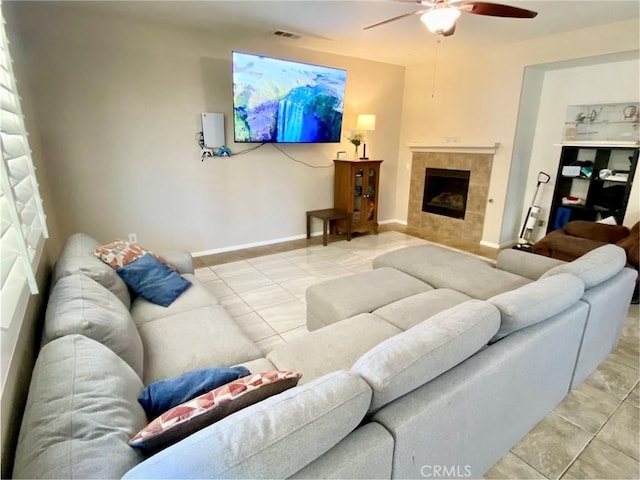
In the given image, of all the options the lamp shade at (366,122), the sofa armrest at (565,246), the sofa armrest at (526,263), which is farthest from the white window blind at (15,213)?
the sofa armrest at (565,246)

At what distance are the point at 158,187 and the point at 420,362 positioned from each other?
3700mm

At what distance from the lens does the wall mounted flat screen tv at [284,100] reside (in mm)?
3869

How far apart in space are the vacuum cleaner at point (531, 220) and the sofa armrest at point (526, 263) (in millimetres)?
1980

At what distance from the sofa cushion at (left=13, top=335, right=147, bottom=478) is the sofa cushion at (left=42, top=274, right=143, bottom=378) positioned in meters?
0.13

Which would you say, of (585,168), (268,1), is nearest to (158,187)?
(268,1)

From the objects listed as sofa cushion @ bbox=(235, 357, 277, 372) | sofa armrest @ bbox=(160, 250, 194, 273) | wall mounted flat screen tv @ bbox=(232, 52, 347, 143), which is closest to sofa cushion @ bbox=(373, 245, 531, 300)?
sofa cushion @ bbox=(235, 357, 277, 372)

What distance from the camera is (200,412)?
0.91m

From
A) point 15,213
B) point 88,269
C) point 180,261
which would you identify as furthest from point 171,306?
point 15,213

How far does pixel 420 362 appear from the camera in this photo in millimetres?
1105

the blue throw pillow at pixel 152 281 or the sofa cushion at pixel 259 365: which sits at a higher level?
the blue throw pillow at pixel 152 281

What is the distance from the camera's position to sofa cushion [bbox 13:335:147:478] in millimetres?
786

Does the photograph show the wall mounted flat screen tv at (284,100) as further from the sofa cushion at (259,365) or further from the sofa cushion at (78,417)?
the sofa cushion at (78,417)

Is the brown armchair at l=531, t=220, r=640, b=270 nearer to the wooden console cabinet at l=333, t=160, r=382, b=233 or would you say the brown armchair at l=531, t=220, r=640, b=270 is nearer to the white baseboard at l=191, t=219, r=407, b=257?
the wooden console cabinet at l=333, t=160, r=382, b=233

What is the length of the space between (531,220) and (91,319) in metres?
5.02
